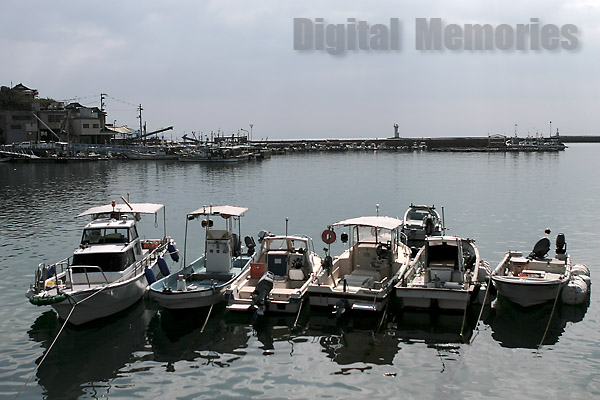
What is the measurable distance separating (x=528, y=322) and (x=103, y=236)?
620 inches

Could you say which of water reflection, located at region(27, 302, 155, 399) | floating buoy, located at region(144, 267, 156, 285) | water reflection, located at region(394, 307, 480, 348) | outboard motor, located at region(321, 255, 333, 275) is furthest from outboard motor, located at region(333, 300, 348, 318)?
floating buoy, located at region(144, 267, 156, 285)

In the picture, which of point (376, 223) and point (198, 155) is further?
point (198, 155)

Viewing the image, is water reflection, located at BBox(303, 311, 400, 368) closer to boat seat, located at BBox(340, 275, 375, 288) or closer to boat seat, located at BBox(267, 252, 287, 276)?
boat seat, located at BBox(340, 275, 375, 288)

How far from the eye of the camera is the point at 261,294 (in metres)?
18.8

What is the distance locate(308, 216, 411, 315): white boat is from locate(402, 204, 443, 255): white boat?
17.0 feet

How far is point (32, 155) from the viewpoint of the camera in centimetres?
11994

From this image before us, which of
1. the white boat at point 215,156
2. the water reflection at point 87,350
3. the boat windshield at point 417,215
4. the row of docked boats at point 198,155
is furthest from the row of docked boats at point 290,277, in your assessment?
the row of docked boats at point 198,155

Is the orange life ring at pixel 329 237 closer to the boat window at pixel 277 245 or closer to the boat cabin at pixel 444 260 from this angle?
the boat window at pixel 277 245

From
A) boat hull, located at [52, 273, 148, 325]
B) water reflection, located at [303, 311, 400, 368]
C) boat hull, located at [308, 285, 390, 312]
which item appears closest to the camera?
water reflection, located at [303, 311, 400, 368]

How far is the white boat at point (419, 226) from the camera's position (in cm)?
2914

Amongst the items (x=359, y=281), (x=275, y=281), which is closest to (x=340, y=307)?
(x=359, y=281)

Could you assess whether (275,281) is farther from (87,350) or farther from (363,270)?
(87,350)

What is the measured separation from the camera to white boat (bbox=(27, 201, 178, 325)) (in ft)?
58.9

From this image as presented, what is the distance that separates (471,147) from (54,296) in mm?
191007
